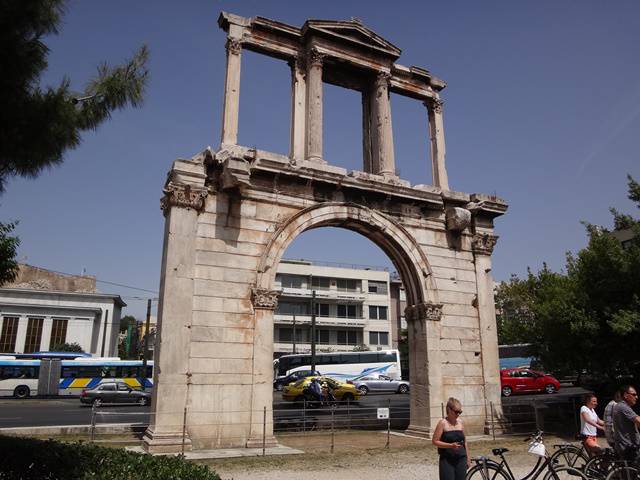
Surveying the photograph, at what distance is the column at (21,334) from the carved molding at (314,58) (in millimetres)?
44921

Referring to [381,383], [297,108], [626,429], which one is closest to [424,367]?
[626,429]

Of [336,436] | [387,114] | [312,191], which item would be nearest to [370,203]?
[312,191]

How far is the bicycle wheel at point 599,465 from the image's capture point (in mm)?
7719

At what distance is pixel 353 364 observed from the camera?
38.7 meters

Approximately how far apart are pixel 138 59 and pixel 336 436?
11.4 metres

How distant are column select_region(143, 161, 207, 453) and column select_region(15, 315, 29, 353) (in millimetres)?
43746

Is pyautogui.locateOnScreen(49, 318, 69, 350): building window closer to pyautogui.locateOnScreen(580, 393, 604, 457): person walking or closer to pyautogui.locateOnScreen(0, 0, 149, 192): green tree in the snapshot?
pyautogui.locateOnScreen(0, 0, 149, 192): green tree

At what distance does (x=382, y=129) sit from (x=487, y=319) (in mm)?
6462

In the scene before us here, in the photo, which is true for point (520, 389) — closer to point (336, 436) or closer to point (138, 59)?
point (336, 436)

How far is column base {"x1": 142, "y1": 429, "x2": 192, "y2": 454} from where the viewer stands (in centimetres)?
1042

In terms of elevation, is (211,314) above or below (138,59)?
below

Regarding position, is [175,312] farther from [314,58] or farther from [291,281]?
[291,281]

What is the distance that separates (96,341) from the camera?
51.8 m

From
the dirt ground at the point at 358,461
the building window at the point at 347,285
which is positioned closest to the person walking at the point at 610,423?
the dirt ground at the point at 358,461
